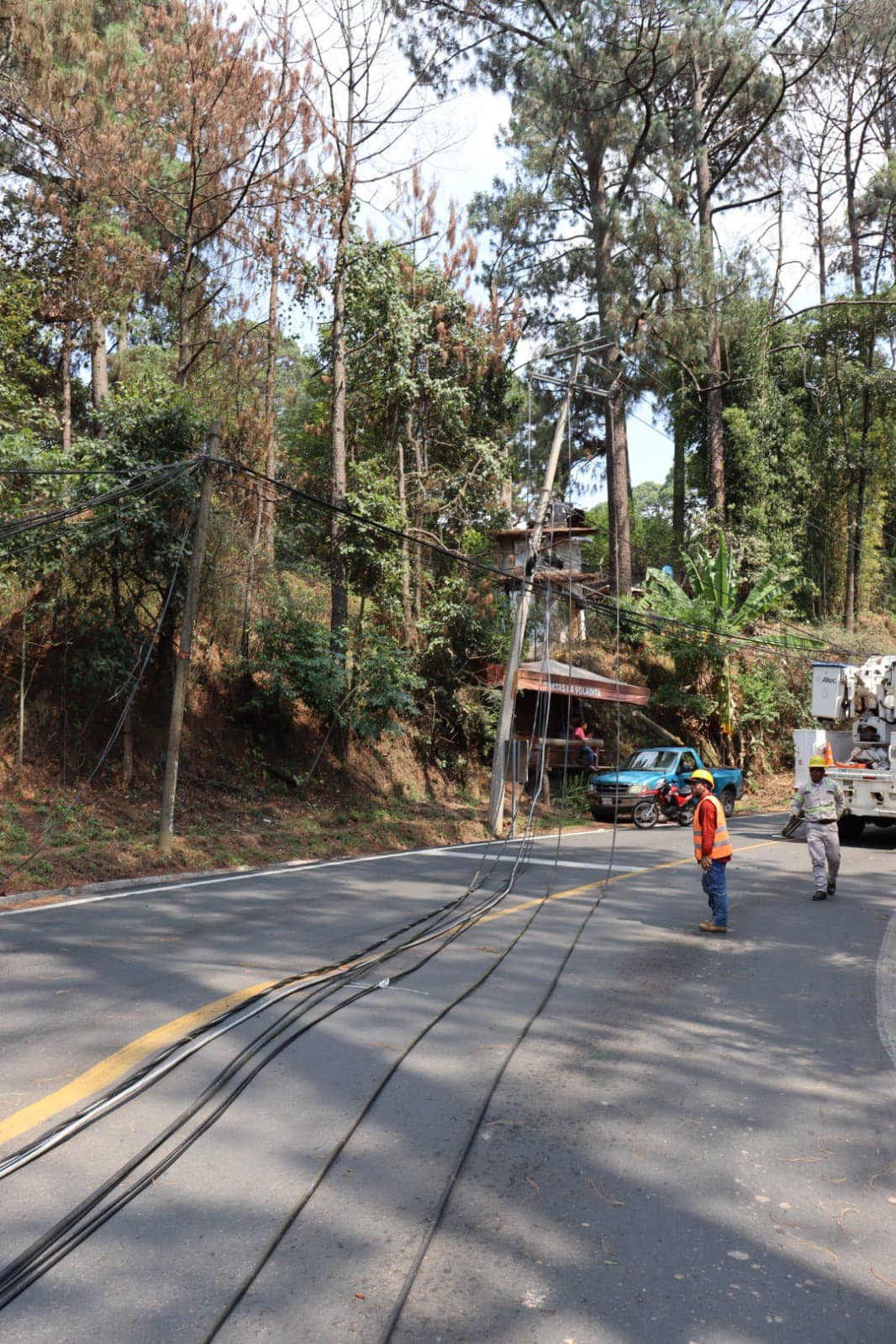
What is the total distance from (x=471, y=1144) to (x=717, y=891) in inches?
239

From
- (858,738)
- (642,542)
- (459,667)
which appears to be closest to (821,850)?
(858,738)

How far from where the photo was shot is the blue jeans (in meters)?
10.4

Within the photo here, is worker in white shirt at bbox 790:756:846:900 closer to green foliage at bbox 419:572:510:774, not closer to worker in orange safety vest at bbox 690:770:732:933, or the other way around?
worker in orange safety vest at bbox 690:770:732:933

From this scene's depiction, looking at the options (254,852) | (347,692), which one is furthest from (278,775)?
(254,852)

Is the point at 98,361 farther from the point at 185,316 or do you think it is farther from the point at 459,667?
the point at 459,667

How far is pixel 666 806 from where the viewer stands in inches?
922

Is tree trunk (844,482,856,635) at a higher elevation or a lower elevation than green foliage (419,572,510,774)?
higher

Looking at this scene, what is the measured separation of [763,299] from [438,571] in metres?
17.6

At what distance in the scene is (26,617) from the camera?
17547mm

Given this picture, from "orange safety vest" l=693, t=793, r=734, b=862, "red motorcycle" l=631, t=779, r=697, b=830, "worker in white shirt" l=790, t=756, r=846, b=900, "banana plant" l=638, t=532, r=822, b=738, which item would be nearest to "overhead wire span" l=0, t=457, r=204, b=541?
"orange safety vest" l=693, t=793, r=734, b=862

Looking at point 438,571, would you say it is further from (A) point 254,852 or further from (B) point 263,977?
(B) point 263,977

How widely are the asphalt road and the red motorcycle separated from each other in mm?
13102

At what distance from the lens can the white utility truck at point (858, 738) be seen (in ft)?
62.6

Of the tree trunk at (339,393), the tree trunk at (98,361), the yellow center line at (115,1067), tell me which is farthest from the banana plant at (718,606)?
the yellow center line at (115,1067)
